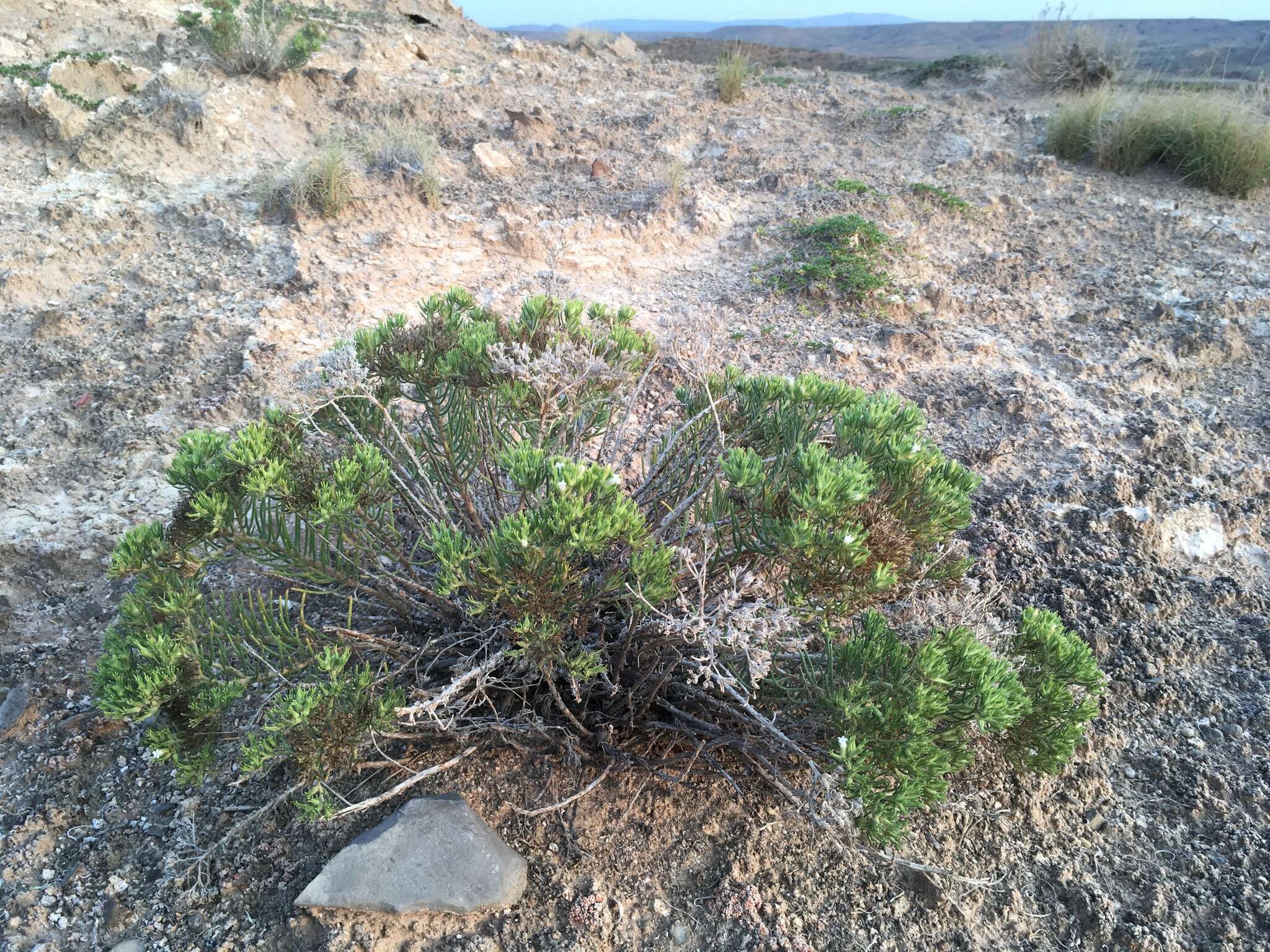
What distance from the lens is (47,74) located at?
6.23 metres

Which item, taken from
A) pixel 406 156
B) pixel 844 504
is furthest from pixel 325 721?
pixel 406 156

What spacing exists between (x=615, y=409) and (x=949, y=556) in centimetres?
129

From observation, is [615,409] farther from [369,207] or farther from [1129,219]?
[1129,219]

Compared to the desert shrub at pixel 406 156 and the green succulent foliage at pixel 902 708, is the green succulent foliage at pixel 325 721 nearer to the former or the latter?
the green succulent foliage at pixel 902 708

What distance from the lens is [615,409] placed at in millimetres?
2486

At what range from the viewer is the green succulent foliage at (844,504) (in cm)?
156

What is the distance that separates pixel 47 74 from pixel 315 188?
113 inches

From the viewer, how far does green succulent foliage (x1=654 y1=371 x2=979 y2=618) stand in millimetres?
1556

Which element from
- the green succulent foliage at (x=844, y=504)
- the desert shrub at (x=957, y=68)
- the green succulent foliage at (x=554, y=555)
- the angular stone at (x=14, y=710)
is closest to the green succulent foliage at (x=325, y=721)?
the green succulent foliage at (x=554, y=555)

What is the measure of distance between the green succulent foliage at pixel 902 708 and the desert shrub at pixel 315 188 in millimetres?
4745

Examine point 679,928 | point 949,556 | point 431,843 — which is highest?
point 949,556

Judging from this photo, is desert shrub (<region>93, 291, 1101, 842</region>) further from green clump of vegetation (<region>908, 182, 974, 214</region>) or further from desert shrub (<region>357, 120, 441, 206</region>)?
green clump of vegetation (<region>908, 182, 974, 214</region>)

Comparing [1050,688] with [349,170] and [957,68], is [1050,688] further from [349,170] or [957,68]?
[957,68]

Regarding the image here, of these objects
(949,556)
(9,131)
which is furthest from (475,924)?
(9,131)
